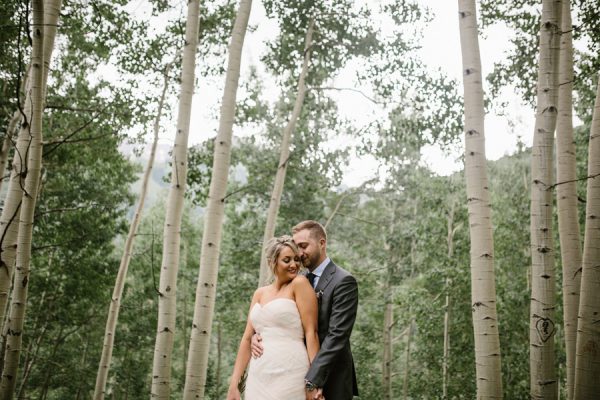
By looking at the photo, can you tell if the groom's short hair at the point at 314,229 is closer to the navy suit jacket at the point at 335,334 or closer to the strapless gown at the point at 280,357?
the navy suit jacket at the point at 335,334

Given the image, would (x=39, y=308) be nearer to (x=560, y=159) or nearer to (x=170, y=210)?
(x=170, y=210)

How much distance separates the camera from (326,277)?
3291 millimetres

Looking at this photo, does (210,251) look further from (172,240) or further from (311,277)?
(311,277)

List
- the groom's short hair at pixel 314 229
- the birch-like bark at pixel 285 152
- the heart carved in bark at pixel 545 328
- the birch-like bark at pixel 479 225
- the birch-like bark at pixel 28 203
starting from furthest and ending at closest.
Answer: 1. the birch-like bark at pixel 285 152
2. the heart carved in bark at pixel 545 328
3. the birch-like bark at pixel 28 203
4. the birch-like bark at pixel 479 225
5. the groom's short hair at pixel 314 229

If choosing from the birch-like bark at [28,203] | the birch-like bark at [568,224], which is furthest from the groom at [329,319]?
the birch-like bark at [568,224]

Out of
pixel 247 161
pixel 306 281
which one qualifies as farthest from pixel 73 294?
pixel 306 281

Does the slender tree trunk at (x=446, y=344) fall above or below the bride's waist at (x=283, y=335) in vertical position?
below

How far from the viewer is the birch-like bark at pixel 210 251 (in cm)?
491

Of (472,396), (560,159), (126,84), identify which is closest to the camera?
(560,159)

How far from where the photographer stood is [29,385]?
20719 mm

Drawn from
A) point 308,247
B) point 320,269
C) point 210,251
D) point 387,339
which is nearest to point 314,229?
point 308,247

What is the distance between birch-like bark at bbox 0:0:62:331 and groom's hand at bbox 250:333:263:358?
186 cm

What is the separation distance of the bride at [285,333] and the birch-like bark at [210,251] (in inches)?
68.1

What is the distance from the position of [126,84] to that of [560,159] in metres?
8.18
